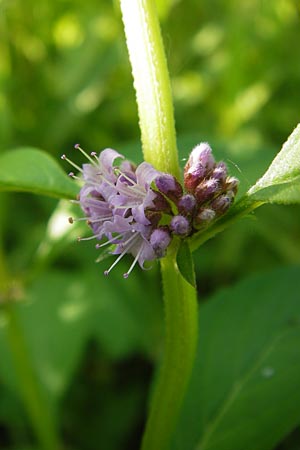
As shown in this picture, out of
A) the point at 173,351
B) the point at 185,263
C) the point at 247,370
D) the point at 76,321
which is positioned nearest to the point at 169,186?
the point at 185,263

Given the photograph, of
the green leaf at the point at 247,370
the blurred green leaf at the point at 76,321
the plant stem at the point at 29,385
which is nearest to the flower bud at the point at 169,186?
the green leaf at the point at 247,370

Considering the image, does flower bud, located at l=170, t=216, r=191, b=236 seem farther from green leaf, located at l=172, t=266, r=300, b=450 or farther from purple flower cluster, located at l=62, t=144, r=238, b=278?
green leaf, located at l=172, t=266, r=300, b=450

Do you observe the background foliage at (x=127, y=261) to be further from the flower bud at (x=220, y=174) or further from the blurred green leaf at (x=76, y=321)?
the flower bud at (x=220, y=174)

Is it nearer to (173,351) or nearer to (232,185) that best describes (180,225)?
(232,185)

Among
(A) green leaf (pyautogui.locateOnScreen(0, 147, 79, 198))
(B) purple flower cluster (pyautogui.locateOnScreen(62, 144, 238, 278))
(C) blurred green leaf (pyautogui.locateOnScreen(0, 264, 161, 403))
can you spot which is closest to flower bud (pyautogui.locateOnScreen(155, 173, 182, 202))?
(B) purple flower cluster (pyautogui.locateOnScreen(62, 144, 238, 278))

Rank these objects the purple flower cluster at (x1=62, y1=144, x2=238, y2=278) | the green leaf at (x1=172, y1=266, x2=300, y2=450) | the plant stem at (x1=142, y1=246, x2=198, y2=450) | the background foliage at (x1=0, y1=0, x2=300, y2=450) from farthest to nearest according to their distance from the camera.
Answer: the background foliage at (x1=0, y1=0, x2=300, y2=450) → the green leaf at (x1=172, y1=266, x2=300, y2=450) → the plant stem at (x1=142, y1=246, x2=198, y2=450) → the purple flower cluster at (x1=62, y1=144, x2=238, y2=278)

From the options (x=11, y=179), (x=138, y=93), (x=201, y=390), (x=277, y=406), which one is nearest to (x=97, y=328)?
(x=201, y=390)
